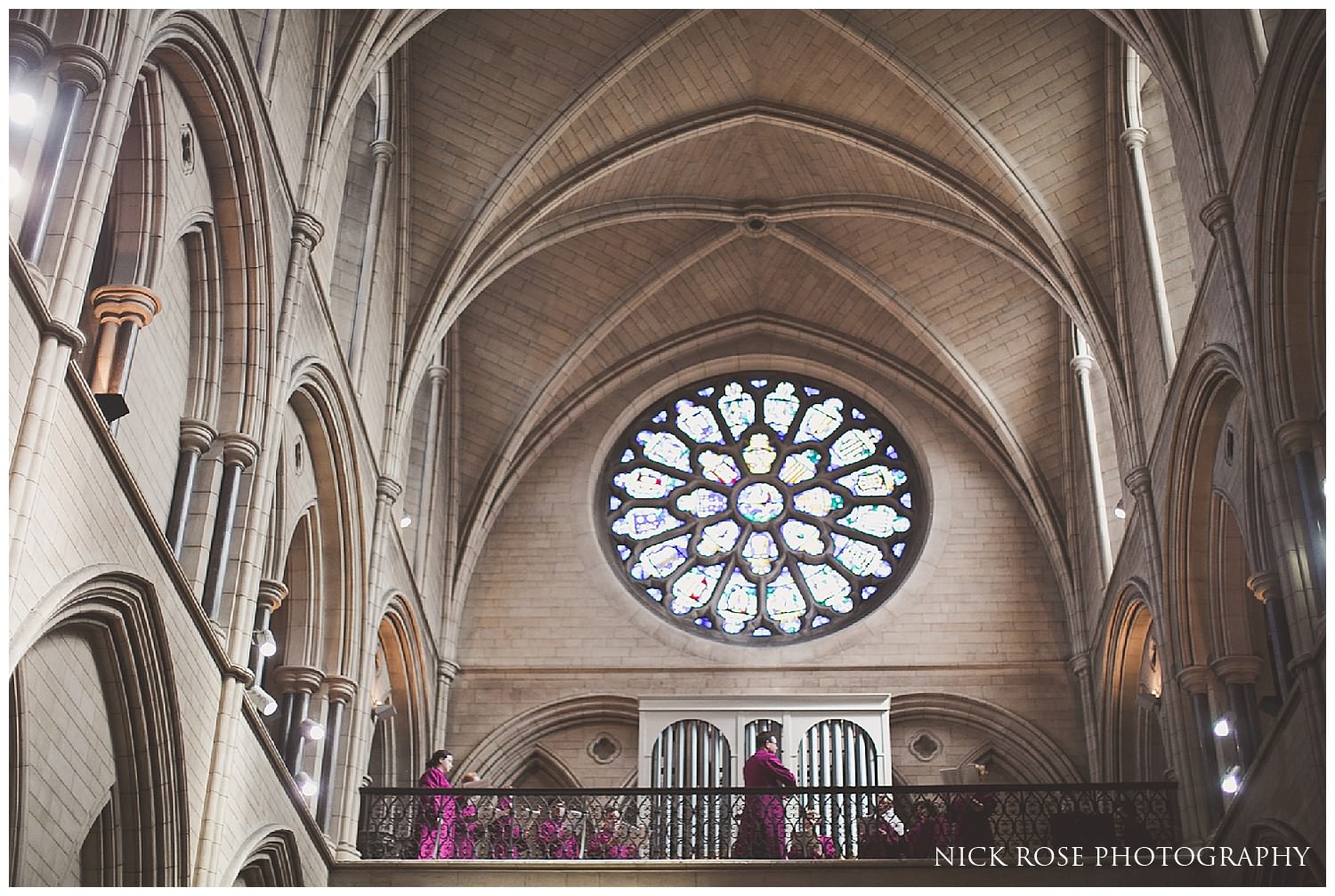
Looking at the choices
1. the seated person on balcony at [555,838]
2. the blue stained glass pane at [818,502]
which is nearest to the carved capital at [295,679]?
the seated person on balcony at [555,838]

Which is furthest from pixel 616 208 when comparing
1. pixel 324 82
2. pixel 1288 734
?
pixel 1288 734

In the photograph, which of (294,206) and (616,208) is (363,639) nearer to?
(294,206)

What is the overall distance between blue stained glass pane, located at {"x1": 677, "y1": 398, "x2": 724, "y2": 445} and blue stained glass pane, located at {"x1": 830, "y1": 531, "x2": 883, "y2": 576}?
77.2 inches

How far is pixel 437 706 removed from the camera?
17.8 metres

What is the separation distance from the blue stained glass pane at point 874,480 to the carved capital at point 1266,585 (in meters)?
8.12

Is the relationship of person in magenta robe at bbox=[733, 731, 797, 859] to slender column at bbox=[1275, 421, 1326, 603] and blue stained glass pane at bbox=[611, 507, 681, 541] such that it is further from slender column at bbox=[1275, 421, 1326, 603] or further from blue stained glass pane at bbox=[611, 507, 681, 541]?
blue stained glass pane at bbox=[611, 507, 681, 541]

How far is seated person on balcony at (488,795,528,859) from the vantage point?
13609 mm

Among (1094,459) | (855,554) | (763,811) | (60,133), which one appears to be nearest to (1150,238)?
(1094,459)

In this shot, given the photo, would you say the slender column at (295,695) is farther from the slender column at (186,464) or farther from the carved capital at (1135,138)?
the carved capital at (1135,138)

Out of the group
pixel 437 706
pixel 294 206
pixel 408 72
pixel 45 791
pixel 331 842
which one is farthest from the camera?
pixel 437 706

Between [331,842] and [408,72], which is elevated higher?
[408,72]

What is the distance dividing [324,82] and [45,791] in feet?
21.2

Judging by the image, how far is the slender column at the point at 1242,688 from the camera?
13023mm

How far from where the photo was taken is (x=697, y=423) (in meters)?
20.4
